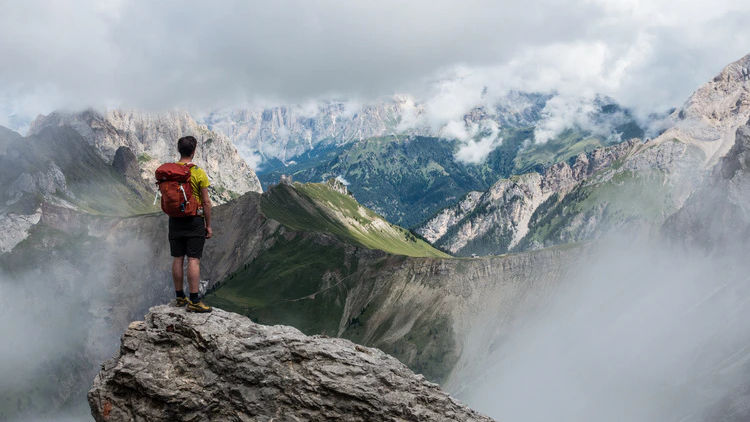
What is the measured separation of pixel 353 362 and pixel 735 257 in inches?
8041

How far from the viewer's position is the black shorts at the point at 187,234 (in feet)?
64.1

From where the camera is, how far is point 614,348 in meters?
180

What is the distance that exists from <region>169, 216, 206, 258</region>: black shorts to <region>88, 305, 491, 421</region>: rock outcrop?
2.06 meters

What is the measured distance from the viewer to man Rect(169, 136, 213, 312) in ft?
63.0

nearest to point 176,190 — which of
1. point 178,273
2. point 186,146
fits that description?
point 186,146

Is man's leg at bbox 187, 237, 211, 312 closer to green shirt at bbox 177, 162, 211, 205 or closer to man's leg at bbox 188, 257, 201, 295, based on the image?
man's leg at bbox 188, 257, 201, 295

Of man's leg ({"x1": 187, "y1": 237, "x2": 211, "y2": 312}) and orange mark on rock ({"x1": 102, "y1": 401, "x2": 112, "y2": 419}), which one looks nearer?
orange mark on rock ({"x1": 102, "y1": 401, "x2": 112, "y2": 419})

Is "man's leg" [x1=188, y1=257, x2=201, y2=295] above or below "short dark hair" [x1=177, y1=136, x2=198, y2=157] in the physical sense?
below

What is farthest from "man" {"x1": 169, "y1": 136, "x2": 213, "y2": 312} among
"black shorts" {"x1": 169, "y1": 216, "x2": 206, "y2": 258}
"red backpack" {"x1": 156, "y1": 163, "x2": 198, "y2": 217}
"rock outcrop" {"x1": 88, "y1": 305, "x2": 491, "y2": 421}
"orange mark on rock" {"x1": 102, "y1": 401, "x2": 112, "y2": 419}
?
"orange mark on rock" {"x1": 102, "y1": 401, "x2": 112, "y2": 419}

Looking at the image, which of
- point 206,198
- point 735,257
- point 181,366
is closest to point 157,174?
point 206,198

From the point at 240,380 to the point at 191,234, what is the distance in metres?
5.38

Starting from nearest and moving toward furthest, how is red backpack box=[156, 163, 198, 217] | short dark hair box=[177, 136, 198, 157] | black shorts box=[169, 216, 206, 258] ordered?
red backpack box=[156, 163, 198, 217] < black shorts box=[169, 216, 206, 258] < short dark hair box=[177, 136, 198, 157]

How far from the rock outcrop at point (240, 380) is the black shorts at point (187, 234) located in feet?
6.75

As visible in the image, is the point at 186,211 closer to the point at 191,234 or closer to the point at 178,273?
the point at 191,234
